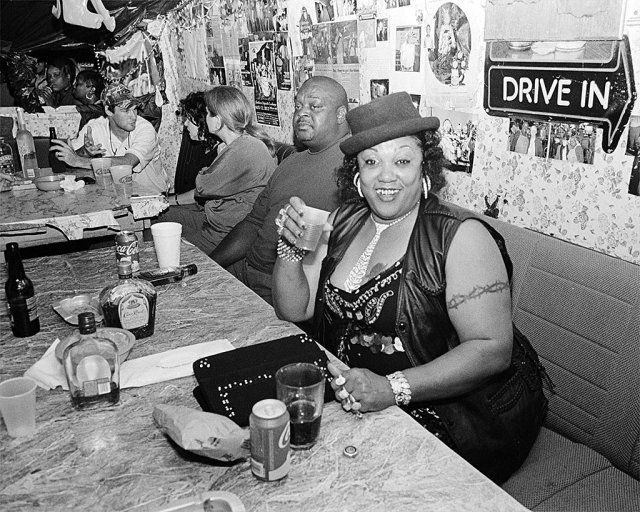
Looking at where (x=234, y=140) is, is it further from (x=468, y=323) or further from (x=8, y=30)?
(x=8, y=30)

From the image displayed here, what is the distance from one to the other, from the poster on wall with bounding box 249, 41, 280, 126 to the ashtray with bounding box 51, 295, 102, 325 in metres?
2.85

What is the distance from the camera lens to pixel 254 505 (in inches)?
42.7

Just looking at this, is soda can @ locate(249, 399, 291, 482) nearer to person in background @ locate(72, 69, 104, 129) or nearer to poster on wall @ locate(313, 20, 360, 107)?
poster on wall @ locate(313, 20, 360, 107)

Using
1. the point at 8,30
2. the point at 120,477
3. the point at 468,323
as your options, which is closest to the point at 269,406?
the point at 120,477

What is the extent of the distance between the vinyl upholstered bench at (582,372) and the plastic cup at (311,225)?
0.86m

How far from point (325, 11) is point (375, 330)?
2.53 meters

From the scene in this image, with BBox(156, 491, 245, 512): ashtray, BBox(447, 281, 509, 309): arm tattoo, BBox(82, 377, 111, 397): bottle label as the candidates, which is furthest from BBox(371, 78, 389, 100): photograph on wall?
BBox(156, 491, 245, 512): ashtray

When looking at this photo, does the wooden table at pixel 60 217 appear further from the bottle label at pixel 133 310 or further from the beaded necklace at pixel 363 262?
the beaded necklace at pixel 363 262

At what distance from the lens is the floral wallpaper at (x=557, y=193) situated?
2139 mm

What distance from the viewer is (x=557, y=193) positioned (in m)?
2.38

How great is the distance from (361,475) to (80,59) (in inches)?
254

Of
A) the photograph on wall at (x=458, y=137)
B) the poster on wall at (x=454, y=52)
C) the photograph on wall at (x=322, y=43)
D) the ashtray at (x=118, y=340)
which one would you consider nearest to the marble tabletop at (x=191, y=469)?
the ashtray at (x=118, y=340)

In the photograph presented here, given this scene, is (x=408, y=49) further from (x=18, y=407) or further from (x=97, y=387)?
(x=18, y=407)

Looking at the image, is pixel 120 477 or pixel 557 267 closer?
pixel 120 477
